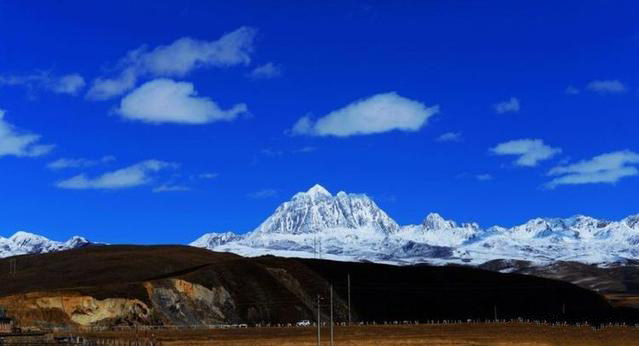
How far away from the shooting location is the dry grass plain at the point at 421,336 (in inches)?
4594

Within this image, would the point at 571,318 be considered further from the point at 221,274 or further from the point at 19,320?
the point at 19,320

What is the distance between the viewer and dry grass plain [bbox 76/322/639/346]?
383ft

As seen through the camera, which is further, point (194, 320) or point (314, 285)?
point (314, 285)

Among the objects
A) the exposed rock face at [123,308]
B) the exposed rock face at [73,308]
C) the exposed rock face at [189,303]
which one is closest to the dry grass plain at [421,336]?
the exposed rock face at [123,308]

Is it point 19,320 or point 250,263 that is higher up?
point 250,263

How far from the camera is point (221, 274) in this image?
597 feet

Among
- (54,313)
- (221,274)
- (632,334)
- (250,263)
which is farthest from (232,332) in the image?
(632,334)

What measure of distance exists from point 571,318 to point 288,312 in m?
72.2

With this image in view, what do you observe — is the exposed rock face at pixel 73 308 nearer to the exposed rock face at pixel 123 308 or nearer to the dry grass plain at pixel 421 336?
the exposed rock face at pixel 123 308

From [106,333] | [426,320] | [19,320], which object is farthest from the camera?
[426,320]

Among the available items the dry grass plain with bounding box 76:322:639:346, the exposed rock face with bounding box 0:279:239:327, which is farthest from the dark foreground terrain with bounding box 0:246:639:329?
the dry grass plain with bounding box 76:322:639:346

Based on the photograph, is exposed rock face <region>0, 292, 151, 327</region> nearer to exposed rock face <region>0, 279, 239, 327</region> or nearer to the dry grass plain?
exposed rock face <region>0, 279, 239, 327</region>

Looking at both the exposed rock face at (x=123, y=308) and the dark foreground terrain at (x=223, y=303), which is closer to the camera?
the exposed rock face at (x=123, y=308)

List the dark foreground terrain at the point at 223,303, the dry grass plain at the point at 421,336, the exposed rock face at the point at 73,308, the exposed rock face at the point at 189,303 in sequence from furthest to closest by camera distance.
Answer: the exposed rock face at the point at 189,303 < the dark foreground terrain at the point at 223,303 < the exposed rock face at the point at 73,308 < the dry grass plain at the point at 421,336
